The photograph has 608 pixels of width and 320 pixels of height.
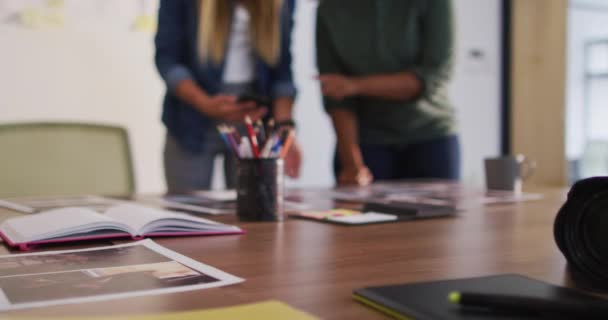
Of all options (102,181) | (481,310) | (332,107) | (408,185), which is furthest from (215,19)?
(481,310)

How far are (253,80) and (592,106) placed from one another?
22.6 ft

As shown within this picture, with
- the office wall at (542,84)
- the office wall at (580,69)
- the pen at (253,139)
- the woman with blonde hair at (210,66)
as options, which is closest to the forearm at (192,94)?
the woman with blonde hair at (210,66)

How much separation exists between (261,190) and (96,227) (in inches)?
12.6

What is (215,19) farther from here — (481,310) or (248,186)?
(481,310)

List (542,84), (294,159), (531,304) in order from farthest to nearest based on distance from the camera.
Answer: (542,84) < (294,159) < (531,304)

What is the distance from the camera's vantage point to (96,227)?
89 centimetres

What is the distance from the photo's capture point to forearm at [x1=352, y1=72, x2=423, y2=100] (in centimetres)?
200

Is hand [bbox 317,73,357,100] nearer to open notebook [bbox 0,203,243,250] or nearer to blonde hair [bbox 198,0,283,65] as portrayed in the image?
blonde hair [bbox 198,0,283,65]

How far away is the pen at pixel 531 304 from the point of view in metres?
0.47

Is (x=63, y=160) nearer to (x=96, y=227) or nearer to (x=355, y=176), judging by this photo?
(x=355, y=176)

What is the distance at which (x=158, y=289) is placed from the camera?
1.97ft

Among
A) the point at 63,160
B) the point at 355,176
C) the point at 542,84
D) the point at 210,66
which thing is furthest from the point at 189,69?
the point at 542,84

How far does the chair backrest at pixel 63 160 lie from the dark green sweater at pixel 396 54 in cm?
70

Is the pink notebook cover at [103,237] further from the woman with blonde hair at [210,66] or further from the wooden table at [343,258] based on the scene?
the woman with blonde hair at [210,66]
